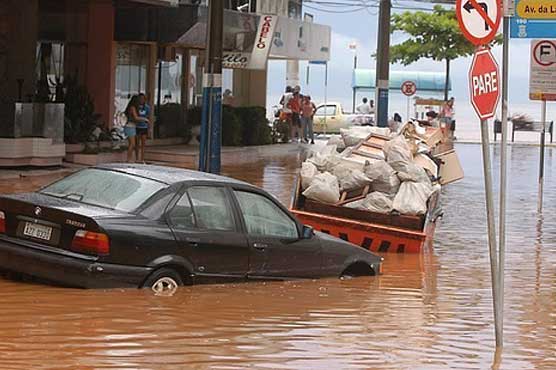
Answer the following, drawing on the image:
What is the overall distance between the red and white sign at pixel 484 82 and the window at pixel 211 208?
3.31m

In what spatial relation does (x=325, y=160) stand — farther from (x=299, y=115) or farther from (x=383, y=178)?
(x=299, y=115)

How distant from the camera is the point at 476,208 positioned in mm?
23781

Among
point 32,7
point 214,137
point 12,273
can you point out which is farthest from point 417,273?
point 32,7

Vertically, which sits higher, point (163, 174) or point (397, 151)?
point (397, 151)

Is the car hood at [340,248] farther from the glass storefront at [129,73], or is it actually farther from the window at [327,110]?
the window at [327,110]

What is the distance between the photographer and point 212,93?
813 inches

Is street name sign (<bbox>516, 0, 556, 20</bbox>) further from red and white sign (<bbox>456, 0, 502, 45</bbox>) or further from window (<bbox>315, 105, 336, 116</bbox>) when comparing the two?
window (<bbox>315, 105, 336, 116</bbox>)

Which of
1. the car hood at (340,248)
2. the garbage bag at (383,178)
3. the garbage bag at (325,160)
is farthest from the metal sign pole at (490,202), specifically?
the garbage bag at (325,160)

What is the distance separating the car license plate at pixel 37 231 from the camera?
1075 cm

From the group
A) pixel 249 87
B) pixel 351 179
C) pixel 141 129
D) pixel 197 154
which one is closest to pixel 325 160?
pixel 351 179

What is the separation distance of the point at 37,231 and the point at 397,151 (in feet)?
24.6

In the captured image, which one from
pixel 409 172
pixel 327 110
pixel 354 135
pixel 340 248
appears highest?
pixel 327 110

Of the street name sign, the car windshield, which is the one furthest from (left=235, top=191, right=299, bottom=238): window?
the street name sign

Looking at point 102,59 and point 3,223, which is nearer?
point 3,223
